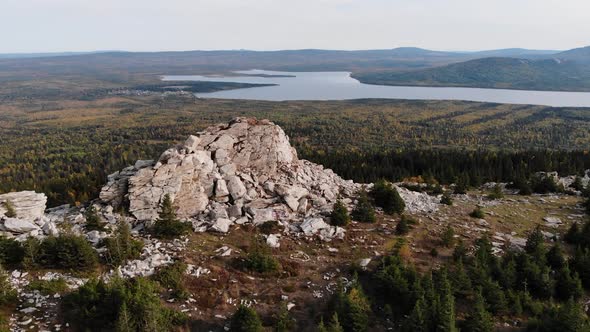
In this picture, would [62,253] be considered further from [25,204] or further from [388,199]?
[388,199]

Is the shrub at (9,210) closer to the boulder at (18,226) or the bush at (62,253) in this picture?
the boulder at (18,226)

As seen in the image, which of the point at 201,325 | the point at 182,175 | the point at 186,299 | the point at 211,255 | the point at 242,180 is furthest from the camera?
the point at 242,180

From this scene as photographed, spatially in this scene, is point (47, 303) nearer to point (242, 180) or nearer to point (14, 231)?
point (14, 231)

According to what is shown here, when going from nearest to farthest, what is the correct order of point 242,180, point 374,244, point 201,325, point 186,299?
point 201,325 → point 186,299 → point 374,244 → point 242,180

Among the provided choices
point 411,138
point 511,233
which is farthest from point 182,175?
point 411,138

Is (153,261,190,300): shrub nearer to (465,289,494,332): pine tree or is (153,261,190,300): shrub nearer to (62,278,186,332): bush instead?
(62,278,186,332): bush

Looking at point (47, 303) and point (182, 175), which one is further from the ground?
point (182, 175)

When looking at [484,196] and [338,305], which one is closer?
[338,305]
